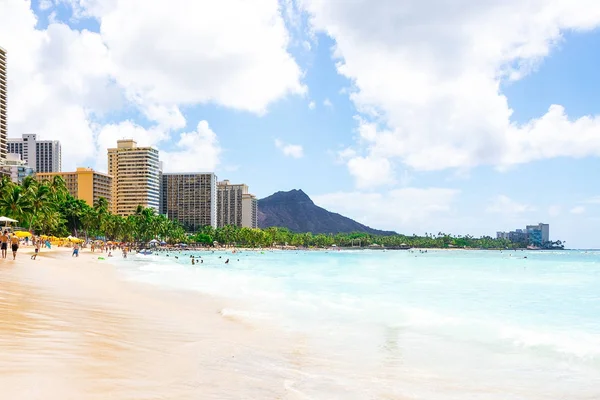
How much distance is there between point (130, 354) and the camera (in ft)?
25.7

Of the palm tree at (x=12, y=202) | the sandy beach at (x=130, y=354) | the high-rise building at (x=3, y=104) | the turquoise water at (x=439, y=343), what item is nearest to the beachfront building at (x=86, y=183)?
the high-rise building at (x=3, y=104)

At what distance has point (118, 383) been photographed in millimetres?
6012

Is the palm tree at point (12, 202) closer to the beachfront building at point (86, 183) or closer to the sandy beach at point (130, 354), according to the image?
the sandy beach at point (130, 354)

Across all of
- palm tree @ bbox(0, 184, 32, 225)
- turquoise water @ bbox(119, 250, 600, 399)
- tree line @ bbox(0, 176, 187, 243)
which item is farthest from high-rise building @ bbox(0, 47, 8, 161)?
turquoise water @ bbox(119, 250, 600, 399)

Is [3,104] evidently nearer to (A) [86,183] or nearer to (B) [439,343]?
(A) [86,183]

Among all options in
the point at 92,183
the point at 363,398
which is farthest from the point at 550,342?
the point at 92,183

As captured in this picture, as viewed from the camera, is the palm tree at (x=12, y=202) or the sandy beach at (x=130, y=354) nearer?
the sandy beach at (x=130, y=354)

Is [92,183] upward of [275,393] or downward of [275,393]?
upward

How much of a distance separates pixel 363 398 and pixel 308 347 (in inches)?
153

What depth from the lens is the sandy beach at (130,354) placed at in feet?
19.2

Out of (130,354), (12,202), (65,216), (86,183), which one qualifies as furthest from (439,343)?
(86,183)

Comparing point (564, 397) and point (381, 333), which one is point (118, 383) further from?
point (381, 333)

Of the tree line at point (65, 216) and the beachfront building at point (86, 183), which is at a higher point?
the beachfront building at point (86, 183)

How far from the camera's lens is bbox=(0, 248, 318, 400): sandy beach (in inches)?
230
